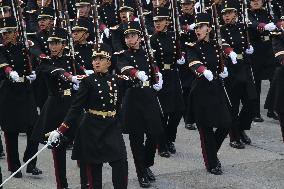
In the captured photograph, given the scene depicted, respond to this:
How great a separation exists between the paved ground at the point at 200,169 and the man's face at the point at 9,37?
187 cm

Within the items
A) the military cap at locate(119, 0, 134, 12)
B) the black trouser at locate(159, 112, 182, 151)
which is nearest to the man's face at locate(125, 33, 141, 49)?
the black trouser at locate(159, 112, 182, 151)

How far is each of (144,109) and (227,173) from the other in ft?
5.17

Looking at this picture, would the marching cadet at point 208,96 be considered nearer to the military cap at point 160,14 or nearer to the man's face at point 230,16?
the military cap at point 160,14

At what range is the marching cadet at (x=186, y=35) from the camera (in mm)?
14344

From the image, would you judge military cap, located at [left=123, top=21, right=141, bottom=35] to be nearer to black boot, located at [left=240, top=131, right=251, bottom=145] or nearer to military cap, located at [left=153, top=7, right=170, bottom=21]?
military cap, located at [left=153, top=7, right=170, bottom=21]

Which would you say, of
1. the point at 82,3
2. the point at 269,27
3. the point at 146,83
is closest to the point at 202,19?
the point at 146,83

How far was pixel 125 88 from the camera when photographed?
456 inches

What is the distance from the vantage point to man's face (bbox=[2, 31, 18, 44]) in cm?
1188

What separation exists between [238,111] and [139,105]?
2.63 metres

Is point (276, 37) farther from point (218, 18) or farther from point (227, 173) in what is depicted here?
point (227, 173)

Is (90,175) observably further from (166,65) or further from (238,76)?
(238,76)

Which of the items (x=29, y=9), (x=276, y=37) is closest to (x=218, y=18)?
(x=276, y=37)

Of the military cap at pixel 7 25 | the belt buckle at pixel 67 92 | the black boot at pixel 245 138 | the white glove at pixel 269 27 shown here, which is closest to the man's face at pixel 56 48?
the belt buckle at pixel 67 92

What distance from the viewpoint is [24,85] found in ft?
39.1
